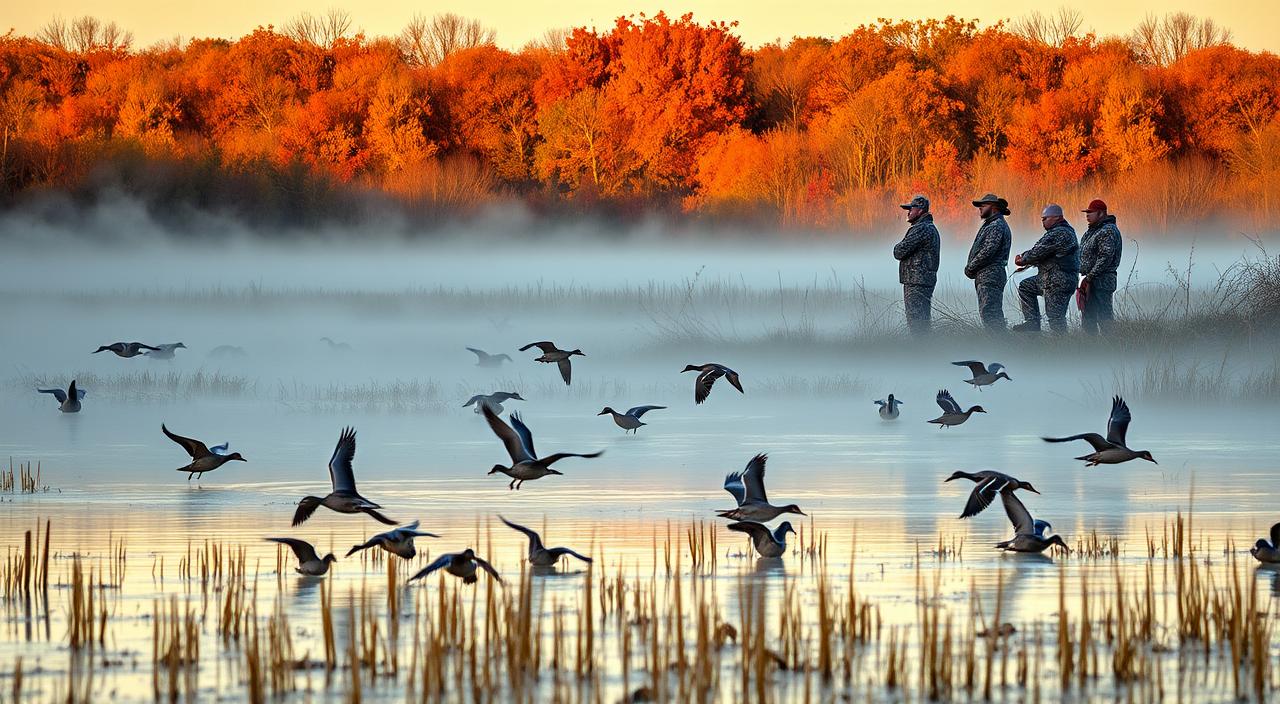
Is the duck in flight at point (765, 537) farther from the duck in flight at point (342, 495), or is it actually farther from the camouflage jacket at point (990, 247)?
the camouflage jacket at point (990, 247)

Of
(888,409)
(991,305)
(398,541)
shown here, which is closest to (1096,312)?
(991,305)

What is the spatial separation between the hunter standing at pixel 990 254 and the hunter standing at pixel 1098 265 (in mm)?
790

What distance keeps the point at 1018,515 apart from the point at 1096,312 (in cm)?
1141

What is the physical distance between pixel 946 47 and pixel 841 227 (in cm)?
1485

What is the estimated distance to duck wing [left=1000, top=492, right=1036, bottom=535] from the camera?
8.97 meters

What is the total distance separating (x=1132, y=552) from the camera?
9.23 m

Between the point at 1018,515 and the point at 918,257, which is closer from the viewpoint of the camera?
the point at 1018,515

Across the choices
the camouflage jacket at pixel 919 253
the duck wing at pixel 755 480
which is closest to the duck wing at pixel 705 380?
the duck wing at pixel 755 480

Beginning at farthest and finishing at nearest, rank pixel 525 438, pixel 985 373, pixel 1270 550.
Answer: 1. pixel 985 373
2. pixel 525 438
3. pixel 1270 550

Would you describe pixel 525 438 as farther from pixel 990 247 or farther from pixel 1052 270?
pixel 1052 270

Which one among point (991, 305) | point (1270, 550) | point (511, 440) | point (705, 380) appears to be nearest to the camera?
point (1270, 550)

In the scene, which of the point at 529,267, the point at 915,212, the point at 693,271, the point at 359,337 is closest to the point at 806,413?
the point at 915,212

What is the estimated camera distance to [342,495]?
28.7ft

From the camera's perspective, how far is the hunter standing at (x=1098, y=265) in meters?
18.8
